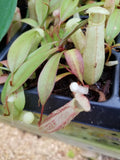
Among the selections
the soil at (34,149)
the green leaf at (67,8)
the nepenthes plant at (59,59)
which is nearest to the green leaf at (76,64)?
the nepenthes plant at (59,59)

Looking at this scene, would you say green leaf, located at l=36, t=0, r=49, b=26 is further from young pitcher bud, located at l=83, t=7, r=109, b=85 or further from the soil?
the soil

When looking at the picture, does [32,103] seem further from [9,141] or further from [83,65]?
[9,141]

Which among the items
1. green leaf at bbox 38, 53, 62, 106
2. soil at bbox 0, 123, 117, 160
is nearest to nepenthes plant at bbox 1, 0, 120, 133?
green leaf at bbox 38, 53, 62, 106

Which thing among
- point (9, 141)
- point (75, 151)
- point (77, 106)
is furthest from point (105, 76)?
point (9, 141)

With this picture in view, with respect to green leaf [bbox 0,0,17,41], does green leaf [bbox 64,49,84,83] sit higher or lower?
lower

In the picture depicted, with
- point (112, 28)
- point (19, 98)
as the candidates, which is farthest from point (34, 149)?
point (112, 28)

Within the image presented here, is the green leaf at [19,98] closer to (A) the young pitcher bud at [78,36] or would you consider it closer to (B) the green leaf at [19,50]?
(B) the green leaf at [19,50]
